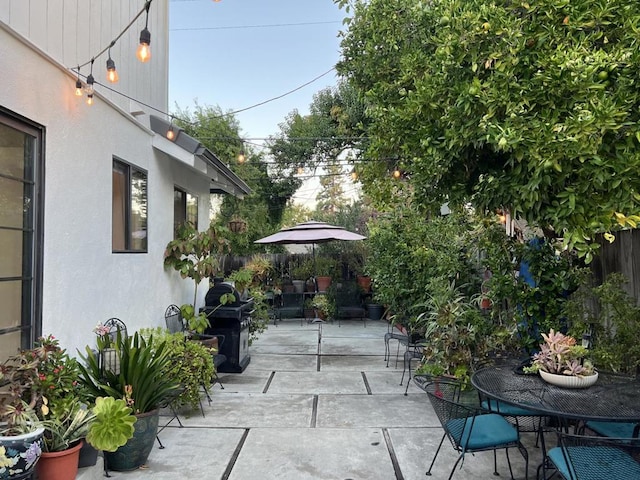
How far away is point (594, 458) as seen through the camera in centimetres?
254

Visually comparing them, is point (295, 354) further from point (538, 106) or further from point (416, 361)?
point (538, 106)

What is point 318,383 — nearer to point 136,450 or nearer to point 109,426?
point 136,450

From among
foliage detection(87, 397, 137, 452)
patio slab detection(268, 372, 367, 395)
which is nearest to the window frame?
patio slab detection(268, 372, 367, 395)

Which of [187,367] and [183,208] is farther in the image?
[183,208]

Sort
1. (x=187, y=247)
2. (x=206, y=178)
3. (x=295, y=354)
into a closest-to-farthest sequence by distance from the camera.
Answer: (x=187, y=247) < (x=295, y=354) < (x=206, y=178)

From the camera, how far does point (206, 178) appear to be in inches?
329

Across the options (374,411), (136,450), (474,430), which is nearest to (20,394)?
(136,450)

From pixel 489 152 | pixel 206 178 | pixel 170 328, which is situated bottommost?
pixel 170 328

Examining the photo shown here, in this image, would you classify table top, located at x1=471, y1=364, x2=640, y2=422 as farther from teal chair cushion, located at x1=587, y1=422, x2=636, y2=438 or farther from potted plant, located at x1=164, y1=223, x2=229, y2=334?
potted plant, located at x1=164, y1=223, x2=229, y2=334

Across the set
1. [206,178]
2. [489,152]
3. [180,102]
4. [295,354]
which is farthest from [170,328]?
[180,102]

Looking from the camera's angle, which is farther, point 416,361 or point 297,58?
point 297,58

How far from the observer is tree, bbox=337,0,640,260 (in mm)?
2496

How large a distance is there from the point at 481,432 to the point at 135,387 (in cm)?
254

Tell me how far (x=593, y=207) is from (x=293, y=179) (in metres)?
13.7
